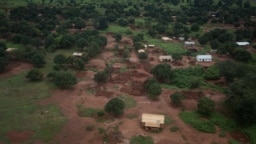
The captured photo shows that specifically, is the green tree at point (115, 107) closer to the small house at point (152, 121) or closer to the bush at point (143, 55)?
the small house at point (152, 121)

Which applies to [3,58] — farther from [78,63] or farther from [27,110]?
[27,110]

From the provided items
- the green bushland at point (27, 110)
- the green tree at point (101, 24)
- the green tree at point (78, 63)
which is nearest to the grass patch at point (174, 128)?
the green bushland at point (27, 110)

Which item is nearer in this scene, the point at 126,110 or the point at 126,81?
the point at 126,110

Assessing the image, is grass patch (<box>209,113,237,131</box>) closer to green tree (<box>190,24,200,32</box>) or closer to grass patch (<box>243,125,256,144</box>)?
grass patch (<box>243,125,256,144</box>)

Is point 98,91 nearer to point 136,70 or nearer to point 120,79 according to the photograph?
point 120,79

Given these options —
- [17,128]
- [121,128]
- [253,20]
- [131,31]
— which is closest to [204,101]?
[121,128]

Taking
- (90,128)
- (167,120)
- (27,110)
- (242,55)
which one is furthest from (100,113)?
(242,55)
